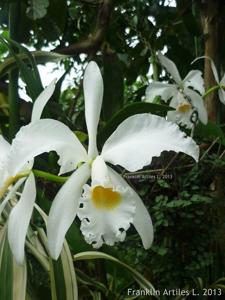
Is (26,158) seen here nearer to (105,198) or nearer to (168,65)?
(105,198)

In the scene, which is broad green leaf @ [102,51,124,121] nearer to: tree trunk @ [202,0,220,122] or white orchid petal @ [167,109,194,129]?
white orchid petal @ [167,109,194,129]

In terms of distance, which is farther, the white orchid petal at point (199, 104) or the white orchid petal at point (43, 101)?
the white orchid petal at point (199, 104)

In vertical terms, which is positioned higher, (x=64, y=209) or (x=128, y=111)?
(x=128, y=111)

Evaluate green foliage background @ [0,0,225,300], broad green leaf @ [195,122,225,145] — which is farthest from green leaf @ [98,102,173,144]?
broad green leaf @ [195,122,225,145]

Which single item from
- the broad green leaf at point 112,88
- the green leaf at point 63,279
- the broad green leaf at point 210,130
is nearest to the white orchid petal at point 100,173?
the green leaf at point 63,279

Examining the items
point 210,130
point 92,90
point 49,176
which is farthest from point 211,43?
point 49,176

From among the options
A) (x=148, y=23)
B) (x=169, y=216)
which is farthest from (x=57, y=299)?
(x=148, y=23)

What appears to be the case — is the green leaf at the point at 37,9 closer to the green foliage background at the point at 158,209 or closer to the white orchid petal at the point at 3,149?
the green foliage background at the point at 158,209
